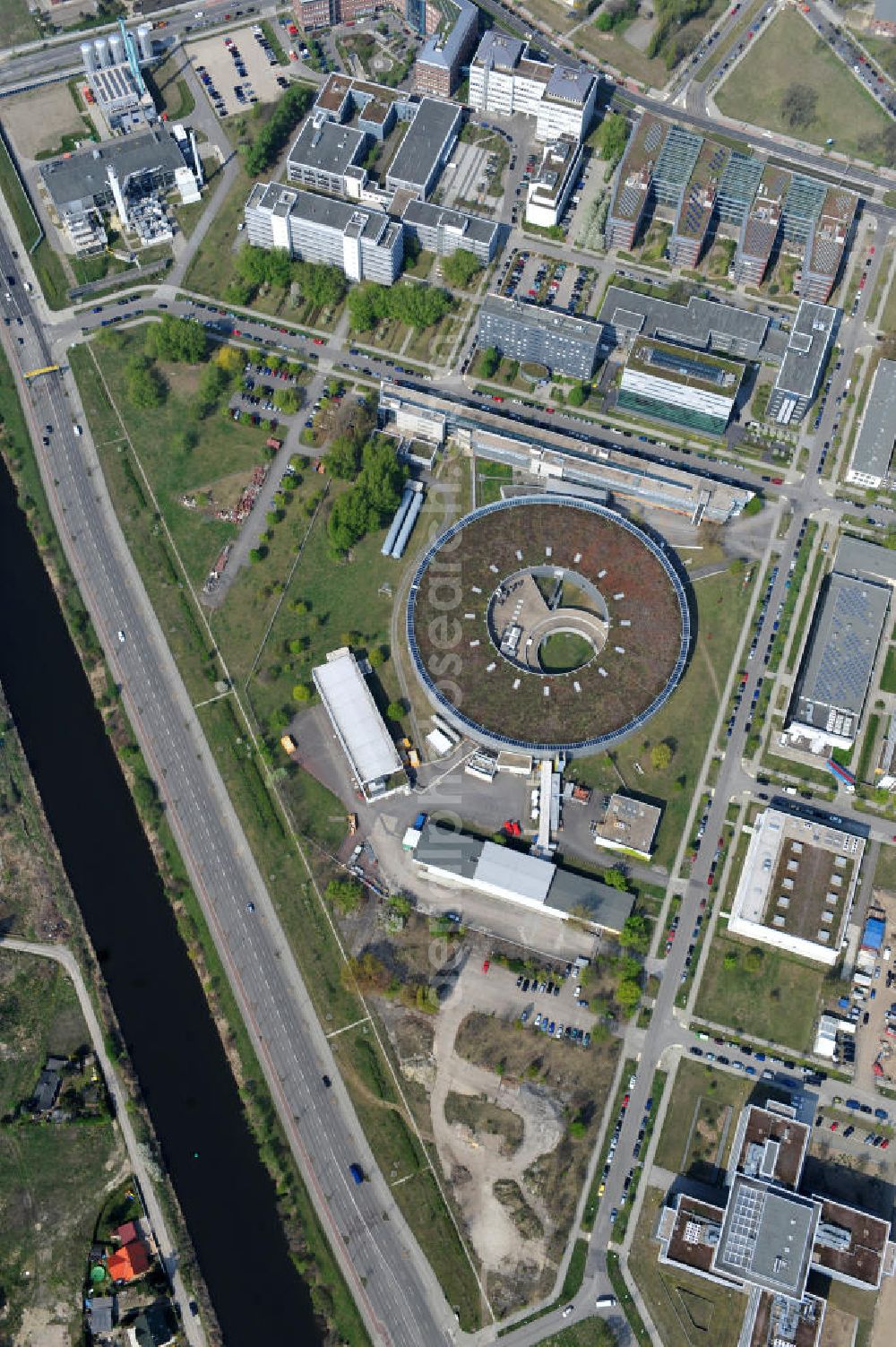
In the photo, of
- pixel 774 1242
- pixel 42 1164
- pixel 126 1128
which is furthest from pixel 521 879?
pixel 42 1164

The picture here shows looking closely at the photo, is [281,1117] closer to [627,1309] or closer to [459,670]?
[627,1309]

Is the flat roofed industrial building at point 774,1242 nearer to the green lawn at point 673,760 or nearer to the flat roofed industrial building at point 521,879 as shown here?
the flat roofed industrial building at point 521,879

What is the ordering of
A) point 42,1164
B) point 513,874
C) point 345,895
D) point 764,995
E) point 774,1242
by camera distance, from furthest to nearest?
1. point 345,895
2. point 513,874
3. point 764,995
4. point 42,1164
5. point 774,1242

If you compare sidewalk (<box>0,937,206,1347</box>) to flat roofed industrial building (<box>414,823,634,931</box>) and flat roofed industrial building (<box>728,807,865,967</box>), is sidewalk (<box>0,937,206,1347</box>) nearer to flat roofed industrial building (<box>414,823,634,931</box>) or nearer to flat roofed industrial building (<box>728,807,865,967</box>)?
flat roofed industrial building (<box>414,823,634,931</box>)

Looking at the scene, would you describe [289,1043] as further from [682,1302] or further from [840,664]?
[840,664]

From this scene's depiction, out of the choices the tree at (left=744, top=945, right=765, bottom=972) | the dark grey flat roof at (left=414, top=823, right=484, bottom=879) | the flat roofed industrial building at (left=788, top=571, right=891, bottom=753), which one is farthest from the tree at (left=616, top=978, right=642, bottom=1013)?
the flat roofed industrial building at (left=788, top=571, right=891, bottom=753)

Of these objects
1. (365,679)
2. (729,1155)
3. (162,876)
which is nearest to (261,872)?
(162,876)

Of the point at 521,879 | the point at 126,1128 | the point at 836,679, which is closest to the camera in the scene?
the point at 126,1128
